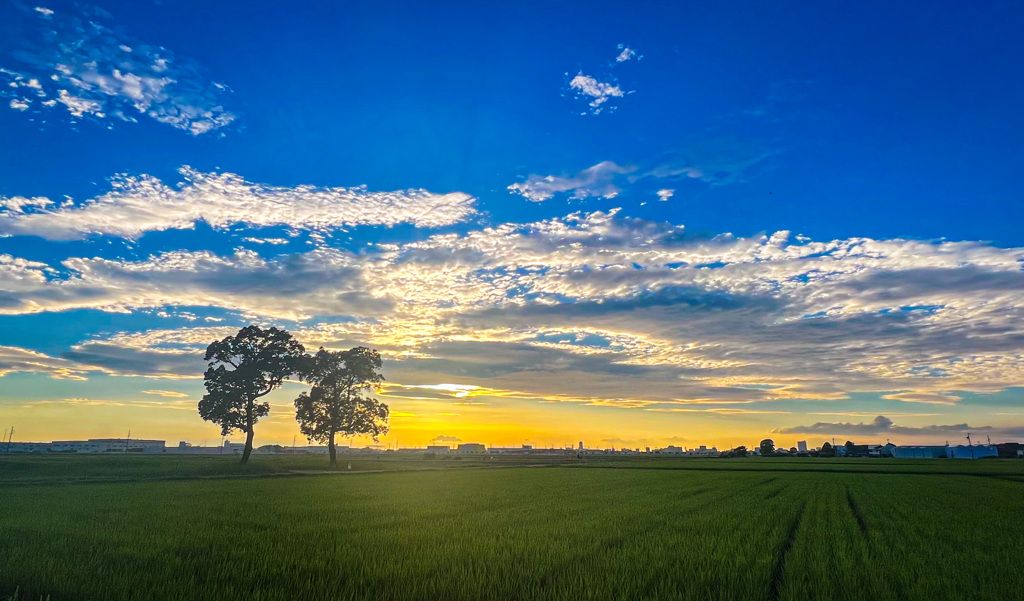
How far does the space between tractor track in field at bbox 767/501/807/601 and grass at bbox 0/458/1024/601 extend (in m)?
0.05

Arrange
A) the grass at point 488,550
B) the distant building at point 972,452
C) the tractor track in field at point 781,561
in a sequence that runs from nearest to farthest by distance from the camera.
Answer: the grass at point 488,550 < the tractor track in field at point 781,561 < the distant building at point 972,452

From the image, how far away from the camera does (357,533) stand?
1479 centimetres

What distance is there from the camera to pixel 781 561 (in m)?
12.7

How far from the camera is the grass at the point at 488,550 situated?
903 cm

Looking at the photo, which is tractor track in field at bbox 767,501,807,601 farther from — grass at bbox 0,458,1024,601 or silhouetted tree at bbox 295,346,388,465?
silhouetted tree at bbox 295,346,388,465

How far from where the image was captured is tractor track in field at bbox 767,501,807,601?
32.2 feet

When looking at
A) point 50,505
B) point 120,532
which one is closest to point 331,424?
point 50,505

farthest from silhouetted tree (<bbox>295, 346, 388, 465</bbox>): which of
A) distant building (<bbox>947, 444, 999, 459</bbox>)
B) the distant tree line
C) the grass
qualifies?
distant building (<bbox>947, 444, 999, 459</bbox>)

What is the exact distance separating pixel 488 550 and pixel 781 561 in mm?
6644

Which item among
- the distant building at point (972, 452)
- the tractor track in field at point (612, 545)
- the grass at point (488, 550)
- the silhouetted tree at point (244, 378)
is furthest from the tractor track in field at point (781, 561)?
the distant building at point (972, 452)

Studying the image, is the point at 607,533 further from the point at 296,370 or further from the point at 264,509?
the point at 296,370

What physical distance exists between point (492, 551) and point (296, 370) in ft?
181

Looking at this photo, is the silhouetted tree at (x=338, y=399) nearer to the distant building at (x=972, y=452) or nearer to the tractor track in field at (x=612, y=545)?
the tractor track in field at (x=612, y=545)

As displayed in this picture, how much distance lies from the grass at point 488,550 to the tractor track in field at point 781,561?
5cm
